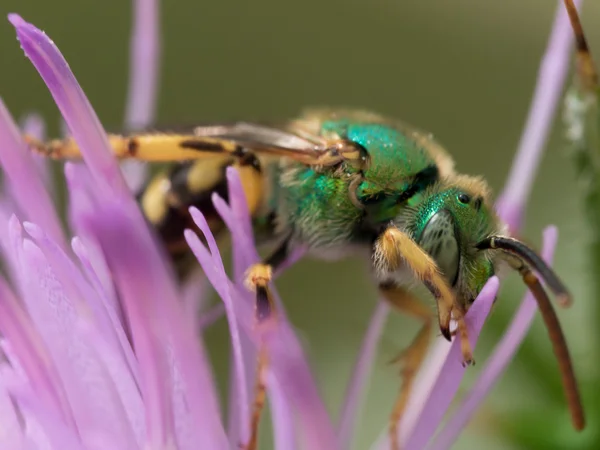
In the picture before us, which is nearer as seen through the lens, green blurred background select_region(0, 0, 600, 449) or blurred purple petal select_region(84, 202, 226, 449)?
blurred purple petal select_region(84, 202, 226, 449)

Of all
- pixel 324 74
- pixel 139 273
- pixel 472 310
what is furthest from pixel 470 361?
pixel 324 74

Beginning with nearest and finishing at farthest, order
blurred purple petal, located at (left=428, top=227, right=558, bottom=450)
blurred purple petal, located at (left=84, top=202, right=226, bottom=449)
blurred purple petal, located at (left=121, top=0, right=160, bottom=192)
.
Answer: blurred purple petal, located at (left=84, top=202, right=226, bottom=449), blurred purple petal, located at (left=428, top=227, right=558, bottom=450), blurred purple petal, located at (left=121, top=0, right=160, bottom=192)

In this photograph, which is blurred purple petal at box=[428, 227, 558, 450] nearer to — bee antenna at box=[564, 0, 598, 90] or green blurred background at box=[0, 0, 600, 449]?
bee antenna at box=[564, 0, 598, 90]

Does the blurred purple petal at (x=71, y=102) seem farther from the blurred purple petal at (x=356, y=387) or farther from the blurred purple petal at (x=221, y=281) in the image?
the blurred purple petal at (x=356, y=387)

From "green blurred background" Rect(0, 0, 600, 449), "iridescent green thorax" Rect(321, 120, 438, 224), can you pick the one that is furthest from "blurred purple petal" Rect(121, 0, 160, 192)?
"green blurred background" Rect(0, 0, 600, 449)

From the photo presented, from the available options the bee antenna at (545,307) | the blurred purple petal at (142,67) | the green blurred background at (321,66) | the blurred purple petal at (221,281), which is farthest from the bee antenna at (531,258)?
the green blurred background at (321,66)

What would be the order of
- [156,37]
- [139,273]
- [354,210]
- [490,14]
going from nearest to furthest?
[139,273] < [354,210] < [156,37] < [490,14]

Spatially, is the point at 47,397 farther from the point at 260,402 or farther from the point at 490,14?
the point at 490,14
